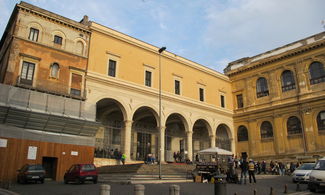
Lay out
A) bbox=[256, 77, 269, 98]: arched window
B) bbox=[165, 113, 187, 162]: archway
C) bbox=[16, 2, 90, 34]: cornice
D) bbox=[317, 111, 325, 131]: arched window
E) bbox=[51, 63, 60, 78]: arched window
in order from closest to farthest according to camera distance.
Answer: bbox=[16, 2, 90, 34]: cornice → bbox=[51, 63, 60, 78]: arched window → bbox=[317, 111, 325, 131]: arched window → bbox=[165, 113, 187, 162]: archway → bbox=[256, 77, 269, 98]: arched window

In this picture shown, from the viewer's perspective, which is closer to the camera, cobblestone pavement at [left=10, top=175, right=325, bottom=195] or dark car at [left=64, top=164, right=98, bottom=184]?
cobblestone pavement at [left=10, top=175, right=325, bottom=195]

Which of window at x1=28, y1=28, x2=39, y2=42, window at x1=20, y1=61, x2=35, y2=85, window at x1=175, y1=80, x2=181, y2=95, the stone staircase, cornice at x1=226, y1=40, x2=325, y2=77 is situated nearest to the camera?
the stone staircase

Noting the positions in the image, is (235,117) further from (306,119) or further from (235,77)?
(306,119)

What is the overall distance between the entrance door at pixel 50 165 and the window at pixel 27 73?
532 cm

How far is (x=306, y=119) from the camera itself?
2706 cm

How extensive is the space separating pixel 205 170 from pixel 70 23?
48.9 feet

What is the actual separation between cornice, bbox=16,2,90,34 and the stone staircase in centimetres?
1108

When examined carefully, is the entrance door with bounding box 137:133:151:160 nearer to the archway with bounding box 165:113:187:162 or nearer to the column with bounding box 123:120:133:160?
the archway with bounding box 165:113:187:162

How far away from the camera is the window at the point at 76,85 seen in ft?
66.9

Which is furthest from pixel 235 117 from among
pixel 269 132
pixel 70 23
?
pixel 70 23

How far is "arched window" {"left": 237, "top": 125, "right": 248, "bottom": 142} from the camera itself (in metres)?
32.1

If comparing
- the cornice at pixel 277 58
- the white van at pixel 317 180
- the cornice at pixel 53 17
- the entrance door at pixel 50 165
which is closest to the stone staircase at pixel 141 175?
the entrance door at pixel 50 165

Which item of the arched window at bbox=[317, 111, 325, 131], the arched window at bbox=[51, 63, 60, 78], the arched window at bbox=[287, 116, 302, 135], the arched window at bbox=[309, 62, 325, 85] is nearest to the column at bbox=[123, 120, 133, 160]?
the arched window at bbox=[51, 63, 60, 78]

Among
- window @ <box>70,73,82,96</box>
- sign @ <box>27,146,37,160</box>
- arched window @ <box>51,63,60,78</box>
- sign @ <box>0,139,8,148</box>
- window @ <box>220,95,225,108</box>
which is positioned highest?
window @ <box>220,95,225,108</box>
